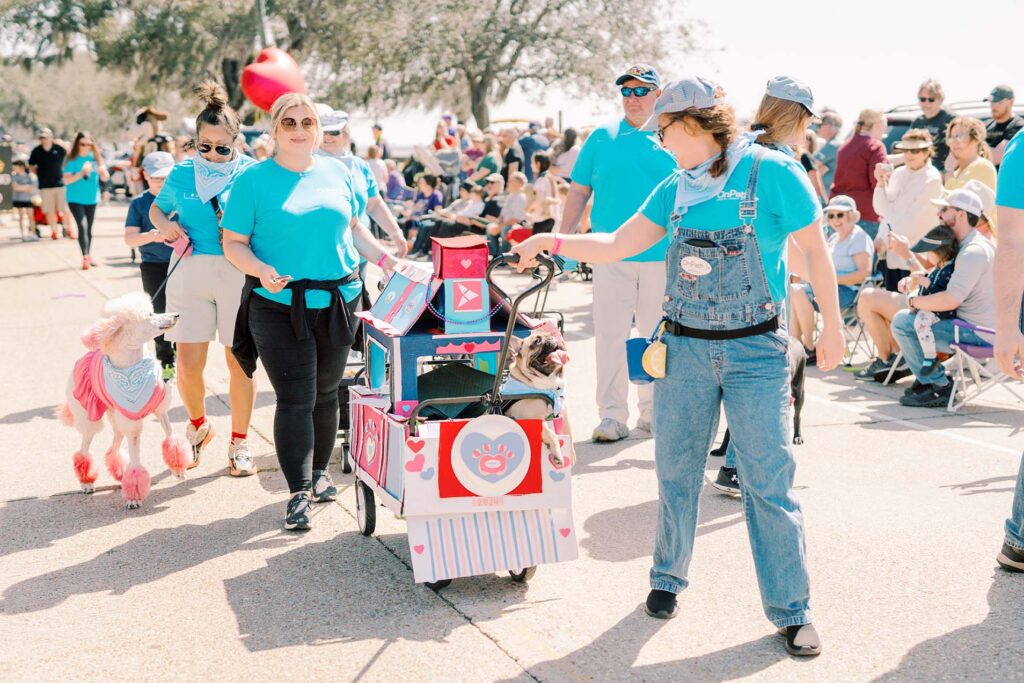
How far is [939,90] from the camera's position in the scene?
36.7ft

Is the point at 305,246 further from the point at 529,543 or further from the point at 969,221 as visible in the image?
the point at 969,221

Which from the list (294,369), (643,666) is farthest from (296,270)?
(643,666)

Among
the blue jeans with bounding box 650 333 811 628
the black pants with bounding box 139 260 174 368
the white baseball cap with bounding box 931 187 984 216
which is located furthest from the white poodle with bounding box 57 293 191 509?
the white baseball cap with bounding box 931 187 984 216

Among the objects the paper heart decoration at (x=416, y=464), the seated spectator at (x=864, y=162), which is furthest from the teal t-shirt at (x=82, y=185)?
the paper heart decoration at (x=416, y=464)

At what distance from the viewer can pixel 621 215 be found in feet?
21.5

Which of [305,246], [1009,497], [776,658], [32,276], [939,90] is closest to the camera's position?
[776,658]

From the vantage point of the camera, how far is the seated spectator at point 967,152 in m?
9.16

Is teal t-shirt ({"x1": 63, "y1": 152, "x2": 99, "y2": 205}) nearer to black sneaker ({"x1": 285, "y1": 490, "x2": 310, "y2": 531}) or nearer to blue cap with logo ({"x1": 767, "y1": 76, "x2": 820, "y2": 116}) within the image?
black sneaker ({"x1": 285, "y1": 490, "x2": 310, "y2": 531})

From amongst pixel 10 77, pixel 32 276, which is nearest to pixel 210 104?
pixel 32 276

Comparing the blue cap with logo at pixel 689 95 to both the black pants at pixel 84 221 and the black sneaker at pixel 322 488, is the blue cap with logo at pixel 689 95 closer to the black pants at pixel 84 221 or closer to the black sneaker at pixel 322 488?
the black sneaker at pixel 322 488

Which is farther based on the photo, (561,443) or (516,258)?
(561,443)

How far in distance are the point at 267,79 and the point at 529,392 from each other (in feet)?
24.0

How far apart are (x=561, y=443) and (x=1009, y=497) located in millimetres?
2677

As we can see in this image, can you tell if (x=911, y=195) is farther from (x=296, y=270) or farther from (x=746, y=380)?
(x=746, y=380)
